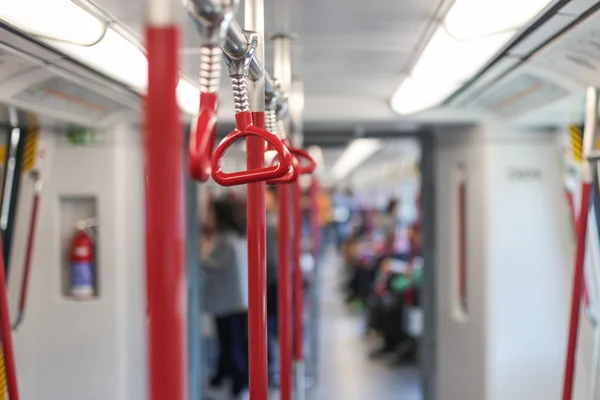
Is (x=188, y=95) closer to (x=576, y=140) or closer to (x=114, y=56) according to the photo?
(x=114, y=56)

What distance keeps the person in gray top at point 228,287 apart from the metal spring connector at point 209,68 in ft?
14.6

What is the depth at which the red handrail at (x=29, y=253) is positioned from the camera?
3.50 metres

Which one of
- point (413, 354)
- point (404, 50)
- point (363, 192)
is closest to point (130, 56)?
point (404, 50)

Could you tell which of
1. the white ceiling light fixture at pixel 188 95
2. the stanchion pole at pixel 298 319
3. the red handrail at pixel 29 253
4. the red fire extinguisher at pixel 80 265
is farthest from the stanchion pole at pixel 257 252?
the red fire extinguisher at pixel 80 265

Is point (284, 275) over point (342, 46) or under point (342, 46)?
under

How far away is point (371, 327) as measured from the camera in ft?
26.5

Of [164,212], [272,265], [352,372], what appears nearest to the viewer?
[164,212]

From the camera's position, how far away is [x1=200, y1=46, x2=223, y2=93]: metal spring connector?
106 centimetres

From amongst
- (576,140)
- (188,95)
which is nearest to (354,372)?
(576,140)

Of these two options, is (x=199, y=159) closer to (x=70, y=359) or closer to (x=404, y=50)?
(x=404, y=50)

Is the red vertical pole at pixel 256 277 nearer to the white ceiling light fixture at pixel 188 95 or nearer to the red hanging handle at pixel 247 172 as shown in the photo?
the red hanging handle at pixel 247 172

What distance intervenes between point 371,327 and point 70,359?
4.82 meters

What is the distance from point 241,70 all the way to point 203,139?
36 centimetres

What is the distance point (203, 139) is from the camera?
1.05 metres
